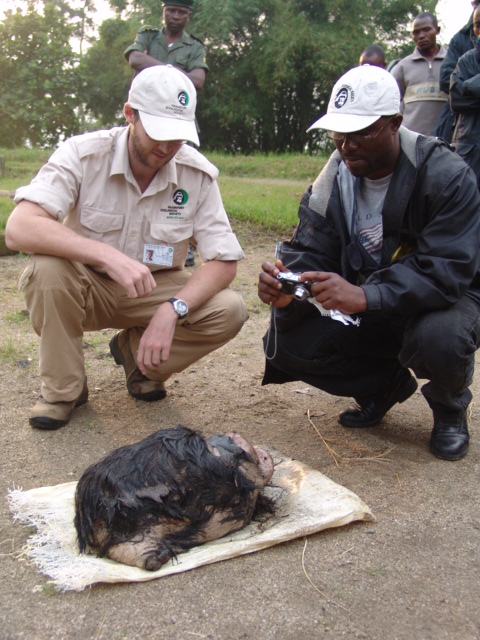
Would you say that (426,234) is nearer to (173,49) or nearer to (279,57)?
(173,49)

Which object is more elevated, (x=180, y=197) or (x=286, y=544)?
(x=180, y=197)

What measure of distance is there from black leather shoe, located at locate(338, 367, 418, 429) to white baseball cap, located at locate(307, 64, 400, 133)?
1.28 metres

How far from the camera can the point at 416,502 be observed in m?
2.99

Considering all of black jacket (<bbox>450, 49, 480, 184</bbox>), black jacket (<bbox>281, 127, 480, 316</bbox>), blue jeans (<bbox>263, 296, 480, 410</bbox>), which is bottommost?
blue jeans (<bbox>263, 296, 480, 410</bbox>)

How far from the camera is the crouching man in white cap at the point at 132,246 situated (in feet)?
11.3

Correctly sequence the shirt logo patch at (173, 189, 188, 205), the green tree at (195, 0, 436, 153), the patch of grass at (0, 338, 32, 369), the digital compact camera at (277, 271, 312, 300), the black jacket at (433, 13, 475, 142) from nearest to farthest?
the digital compact camera at (277, 271, 312, 300)
the shirt logo patch at (173, 189, 188, 205)
the patch of grass at (0, 338, 32, 369)
the black jacket at (433, 13, 475, 142)
the green tree at (195, 0, 436, 153)

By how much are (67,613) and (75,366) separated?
1603 millimetres

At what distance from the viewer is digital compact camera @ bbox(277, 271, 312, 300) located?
326 cm

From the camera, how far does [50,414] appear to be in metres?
3.64

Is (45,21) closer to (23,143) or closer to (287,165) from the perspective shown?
(23,143)

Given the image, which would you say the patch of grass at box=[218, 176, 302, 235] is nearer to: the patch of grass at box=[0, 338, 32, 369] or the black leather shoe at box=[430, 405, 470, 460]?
the patch of grass at box=[0, 338, 32, 369]

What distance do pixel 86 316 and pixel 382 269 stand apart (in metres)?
1.57

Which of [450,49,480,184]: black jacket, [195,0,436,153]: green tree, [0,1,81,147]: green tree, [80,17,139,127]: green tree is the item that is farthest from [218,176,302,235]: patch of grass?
[80,17,139,127]: green tree

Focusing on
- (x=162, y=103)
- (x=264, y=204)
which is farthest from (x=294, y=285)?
(x=264, y=204)
